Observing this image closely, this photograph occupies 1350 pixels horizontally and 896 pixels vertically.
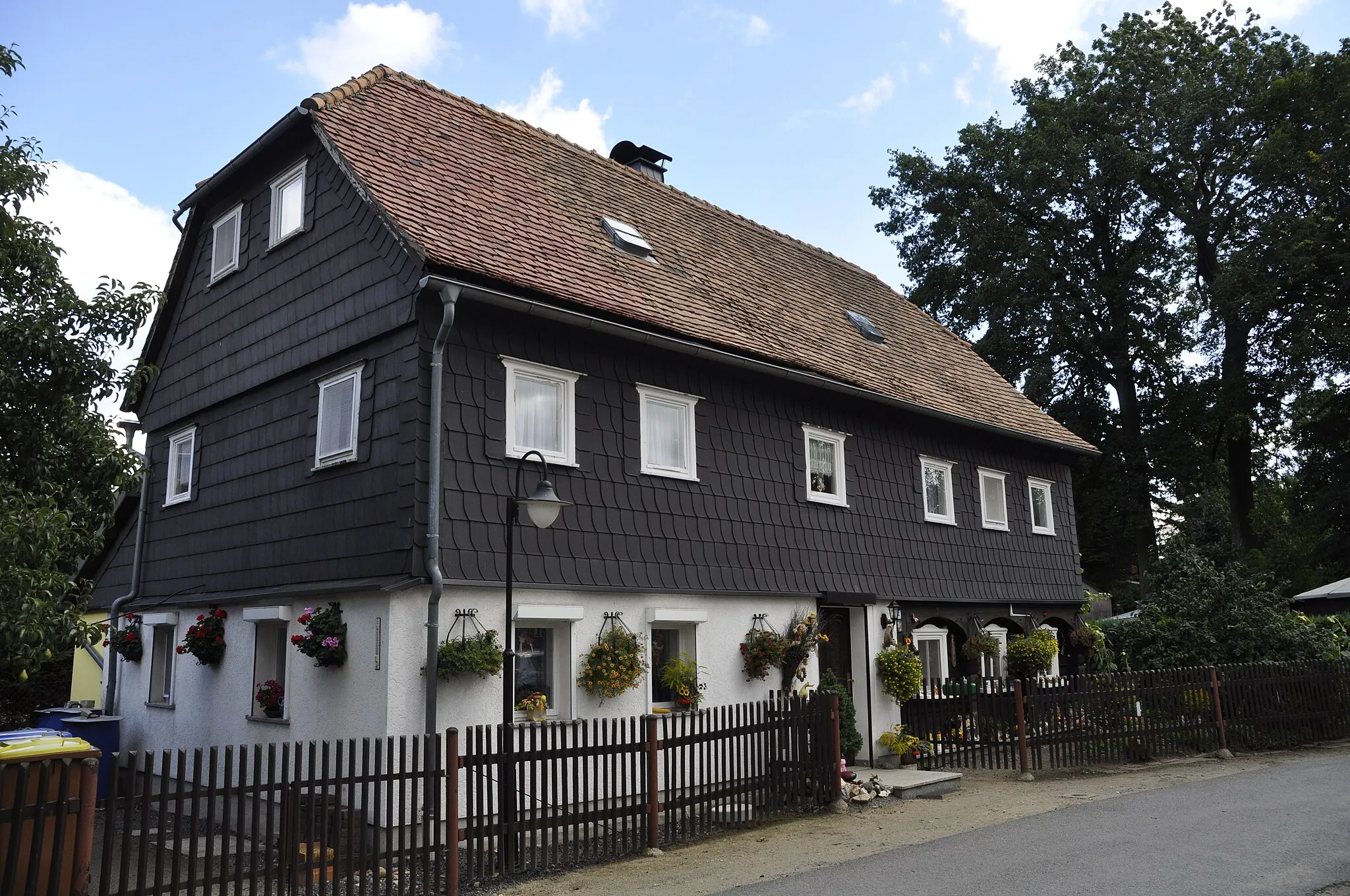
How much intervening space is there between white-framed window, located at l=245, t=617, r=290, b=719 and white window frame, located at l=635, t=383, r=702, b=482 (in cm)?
476

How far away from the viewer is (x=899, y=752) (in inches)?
603

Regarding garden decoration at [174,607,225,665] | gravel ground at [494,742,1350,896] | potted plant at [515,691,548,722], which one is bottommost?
gravel ground at [494,742,1350,896]

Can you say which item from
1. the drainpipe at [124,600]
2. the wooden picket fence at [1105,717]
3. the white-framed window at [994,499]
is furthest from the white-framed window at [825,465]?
the drainpipe at [124,600]

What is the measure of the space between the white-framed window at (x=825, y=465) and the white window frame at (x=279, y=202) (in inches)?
294

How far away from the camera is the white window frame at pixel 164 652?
48.8ft

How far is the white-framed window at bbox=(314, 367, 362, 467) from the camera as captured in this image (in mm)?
12047

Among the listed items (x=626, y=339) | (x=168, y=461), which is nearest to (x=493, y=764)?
(x=626, y=339)

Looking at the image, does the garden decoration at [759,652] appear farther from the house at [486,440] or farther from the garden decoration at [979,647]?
the garden decoration at [979,647]

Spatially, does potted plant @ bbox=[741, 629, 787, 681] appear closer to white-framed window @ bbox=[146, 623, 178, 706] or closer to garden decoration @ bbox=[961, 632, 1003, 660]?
garden decoration @ bbox=[961, 632, 1003, 660]

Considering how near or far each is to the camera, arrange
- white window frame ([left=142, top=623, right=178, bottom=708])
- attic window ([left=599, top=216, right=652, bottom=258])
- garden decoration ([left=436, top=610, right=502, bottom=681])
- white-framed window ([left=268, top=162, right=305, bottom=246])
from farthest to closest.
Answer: attic window ([left=599, top=216, right=652, bottom=258]) < white window frame ([left=142, top=623, right=178, bottom=708]) < white-framed window ([left=268, top=162, right=305, bottom=246]) < garden decoration ([left=436, top=610, right=502, bottom=681])

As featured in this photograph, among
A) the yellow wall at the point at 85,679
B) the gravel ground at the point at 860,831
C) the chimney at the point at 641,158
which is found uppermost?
the chimney at the point at 641,158

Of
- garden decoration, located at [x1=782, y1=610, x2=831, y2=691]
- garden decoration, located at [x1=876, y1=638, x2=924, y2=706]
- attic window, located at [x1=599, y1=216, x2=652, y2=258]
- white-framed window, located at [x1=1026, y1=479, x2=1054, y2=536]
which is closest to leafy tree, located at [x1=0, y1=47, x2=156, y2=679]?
attic window, located at [x1=599, y1=216, x2=652, y2=258]

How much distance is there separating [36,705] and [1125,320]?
31450 mm

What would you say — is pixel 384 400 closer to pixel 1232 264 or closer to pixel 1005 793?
pixel 1005 793
